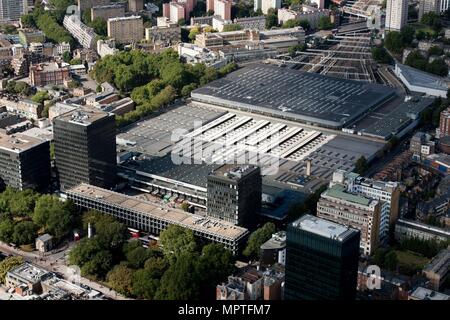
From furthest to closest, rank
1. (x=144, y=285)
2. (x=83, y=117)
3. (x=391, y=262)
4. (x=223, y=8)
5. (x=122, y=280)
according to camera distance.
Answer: (x=223, y=8), (x=83, y=117), (x=391, y=262), (x=122, y=280), (x=144, y=285)

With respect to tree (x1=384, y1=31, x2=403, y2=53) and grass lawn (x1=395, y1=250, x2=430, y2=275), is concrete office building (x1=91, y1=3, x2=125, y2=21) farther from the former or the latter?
grass lawn (x1=395, y1=250, x2=430, y2=275)

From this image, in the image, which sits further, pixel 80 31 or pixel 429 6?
pixel 429 6

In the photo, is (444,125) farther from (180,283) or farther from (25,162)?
(25,162)

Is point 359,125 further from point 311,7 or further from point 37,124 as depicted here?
point 311,7

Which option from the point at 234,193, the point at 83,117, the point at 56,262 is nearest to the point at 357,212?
the point at 234,193

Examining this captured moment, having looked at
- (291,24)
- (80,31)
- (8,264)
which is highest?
(291,24)

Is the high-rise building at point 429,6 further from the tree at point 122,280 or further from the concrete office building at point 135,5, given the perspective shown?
the tree at point 122,280
